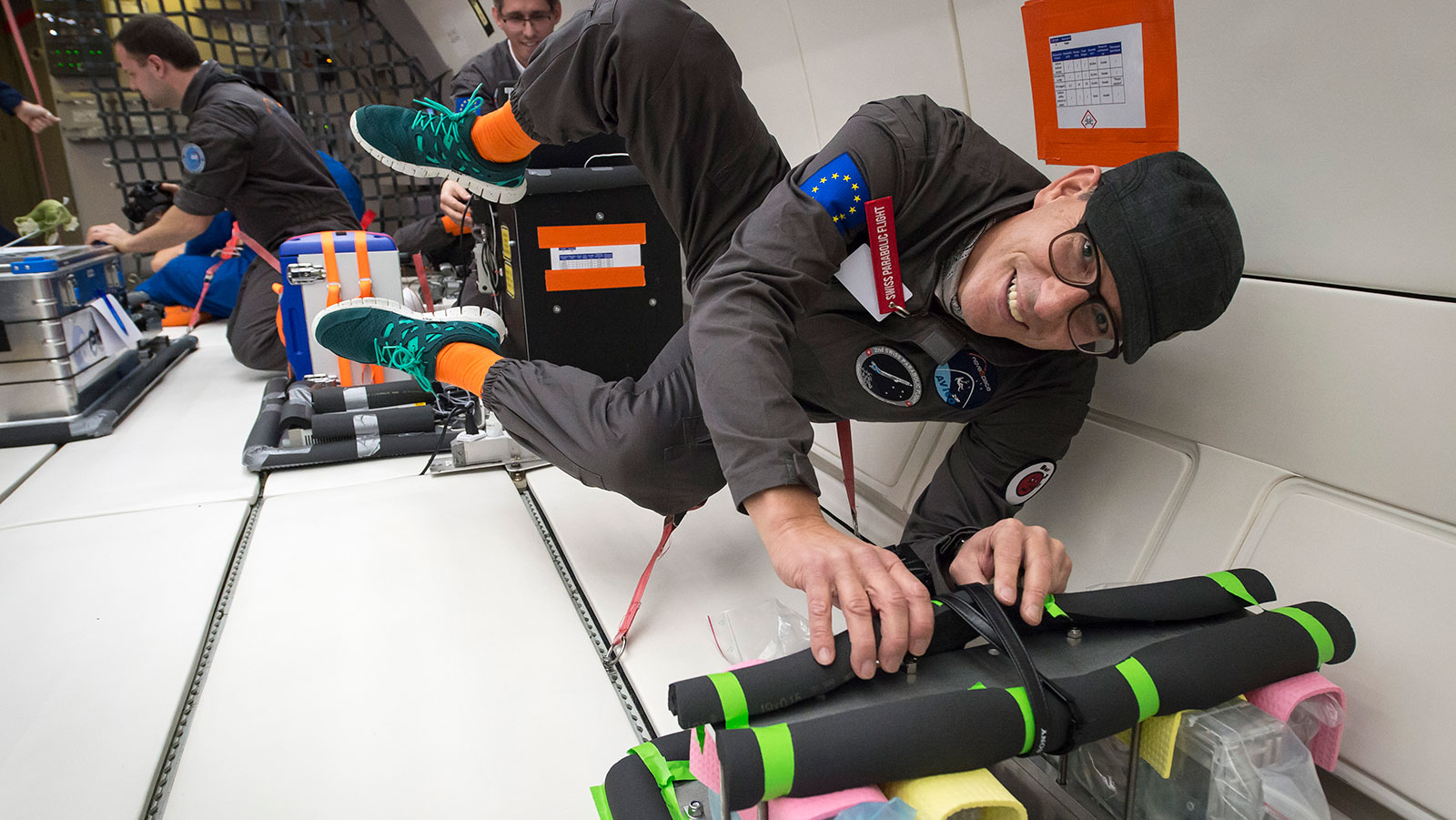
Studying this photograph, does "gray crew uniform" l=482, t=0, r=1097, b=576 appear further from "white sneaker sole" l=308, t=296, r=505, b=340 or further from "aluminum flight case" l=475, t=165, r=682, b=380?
"aluminum flight case" l=475, t=165, r=682, b=380

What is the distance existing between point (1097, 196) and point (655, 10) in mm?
837

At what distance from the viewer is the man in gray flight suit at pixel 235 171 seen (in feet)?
9.38

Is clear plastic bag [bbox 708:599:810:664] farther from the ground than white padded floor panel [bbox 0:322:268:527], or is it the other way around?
white padded floor panel [bbox 0:322:268:527]

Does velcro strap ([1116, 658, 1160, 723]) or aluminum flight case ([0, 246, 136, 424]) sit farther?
aluminum flight case ([0, 246, 136, 424])

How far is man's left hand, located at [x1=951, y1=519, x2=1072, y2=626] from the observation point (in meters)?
0.84

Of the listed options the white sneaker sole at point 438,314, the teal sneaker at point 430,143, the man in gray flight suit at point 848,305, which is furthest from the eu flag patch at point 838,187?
the white sneaker sole at point 438,314

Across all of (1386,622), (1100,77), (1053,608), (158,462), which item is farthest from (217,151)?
(1386,622)

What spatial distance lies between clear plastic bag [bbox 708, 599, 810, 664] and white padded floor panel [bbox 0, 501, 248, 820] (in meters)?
0.80

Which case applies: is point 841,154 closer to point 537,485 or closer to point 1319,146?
point 1319,146

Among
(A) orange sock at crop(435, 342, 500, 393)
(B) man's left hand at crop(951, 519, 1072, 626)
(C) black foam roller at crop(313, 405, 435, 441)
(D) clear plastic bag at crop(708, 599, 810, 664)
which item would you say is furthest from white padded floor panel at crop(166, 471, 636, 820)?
(B) man's left hand at crop(951, 519, 1072, 626)

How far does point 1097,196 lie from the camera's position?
936mm

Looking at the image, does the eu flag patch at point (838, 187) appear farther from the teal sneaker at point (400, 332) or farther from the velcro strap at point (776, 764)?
the teal sneaker at point (400, 332)

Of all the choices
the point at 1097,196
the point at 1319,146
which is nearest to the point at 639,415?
the point at 1097,196

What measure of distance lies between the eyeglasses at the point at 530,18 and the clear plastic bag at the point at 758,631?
2548mm
